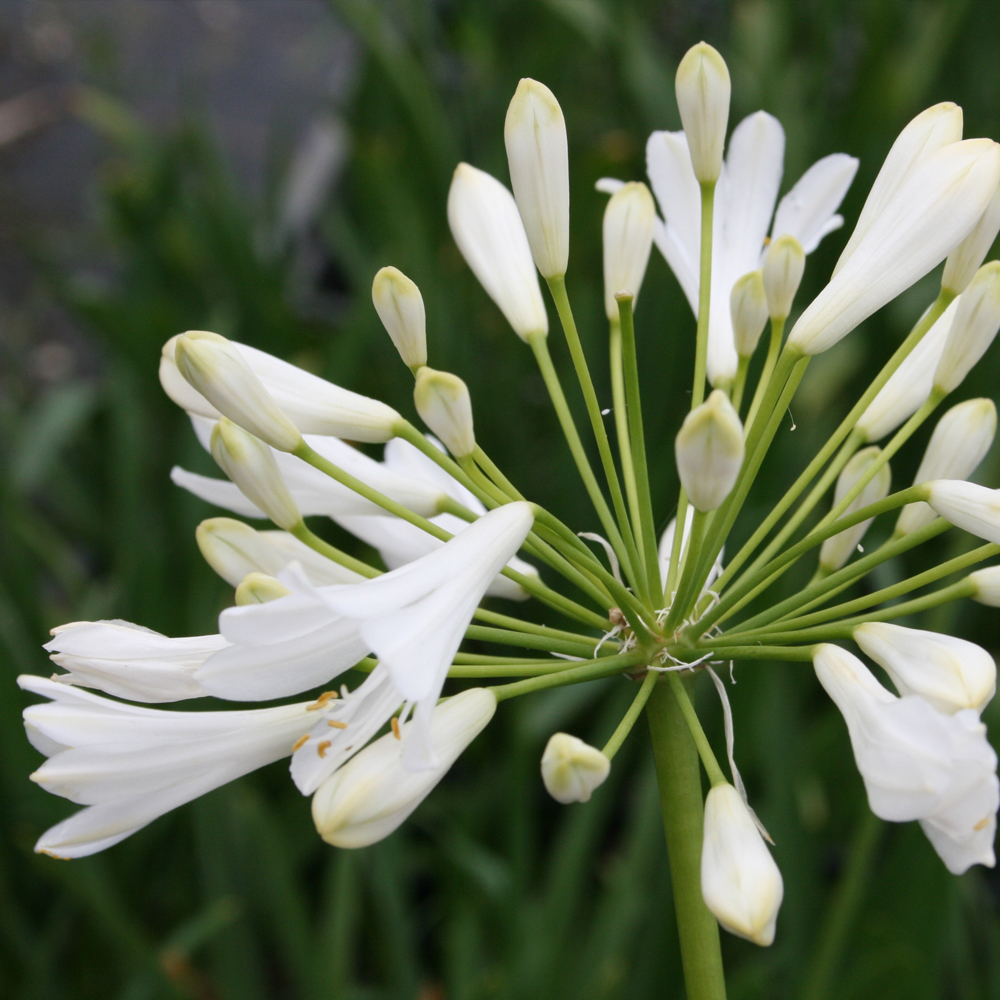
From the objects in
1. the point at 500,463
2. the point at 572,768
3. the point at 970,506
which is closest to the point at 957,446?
the point at 970,506

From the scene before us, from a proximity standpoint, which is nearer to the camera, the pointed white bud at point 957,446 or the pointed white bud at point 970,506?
the pointed white bud at point 970,506

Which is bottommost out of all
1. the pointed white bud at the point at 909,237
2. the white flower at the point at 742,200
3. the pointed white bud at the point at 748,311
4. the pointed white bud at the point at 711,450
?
the pointed white bud at the point at 711,450

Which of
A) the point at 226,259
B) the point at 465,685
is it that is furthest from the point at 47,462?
the point at 465,685

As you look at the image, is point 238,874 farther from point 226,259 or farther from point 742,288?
point 226,259

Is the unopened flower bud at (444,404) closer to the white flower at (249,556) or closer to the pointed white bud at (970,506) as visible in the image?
the white flower at (249,556)

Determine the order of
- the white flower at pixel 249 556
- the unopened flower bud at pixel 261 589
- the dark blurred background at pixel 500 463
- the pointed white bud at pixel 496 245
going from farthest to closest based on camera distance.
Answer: the dark blurred background at pixel 500 463
the pointed white bud at pixel 496 245
the white flower at pixel 249 556
the unopened flower bud at pixel 261 589

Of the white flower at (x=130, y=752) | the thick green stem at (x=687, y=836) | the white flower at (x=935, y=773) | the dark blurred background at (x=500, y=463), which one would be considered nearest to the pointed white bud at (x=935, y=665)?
the white flower at (x=935, y=773)

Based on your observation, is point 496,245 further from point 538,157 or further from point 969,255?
point 969,255
